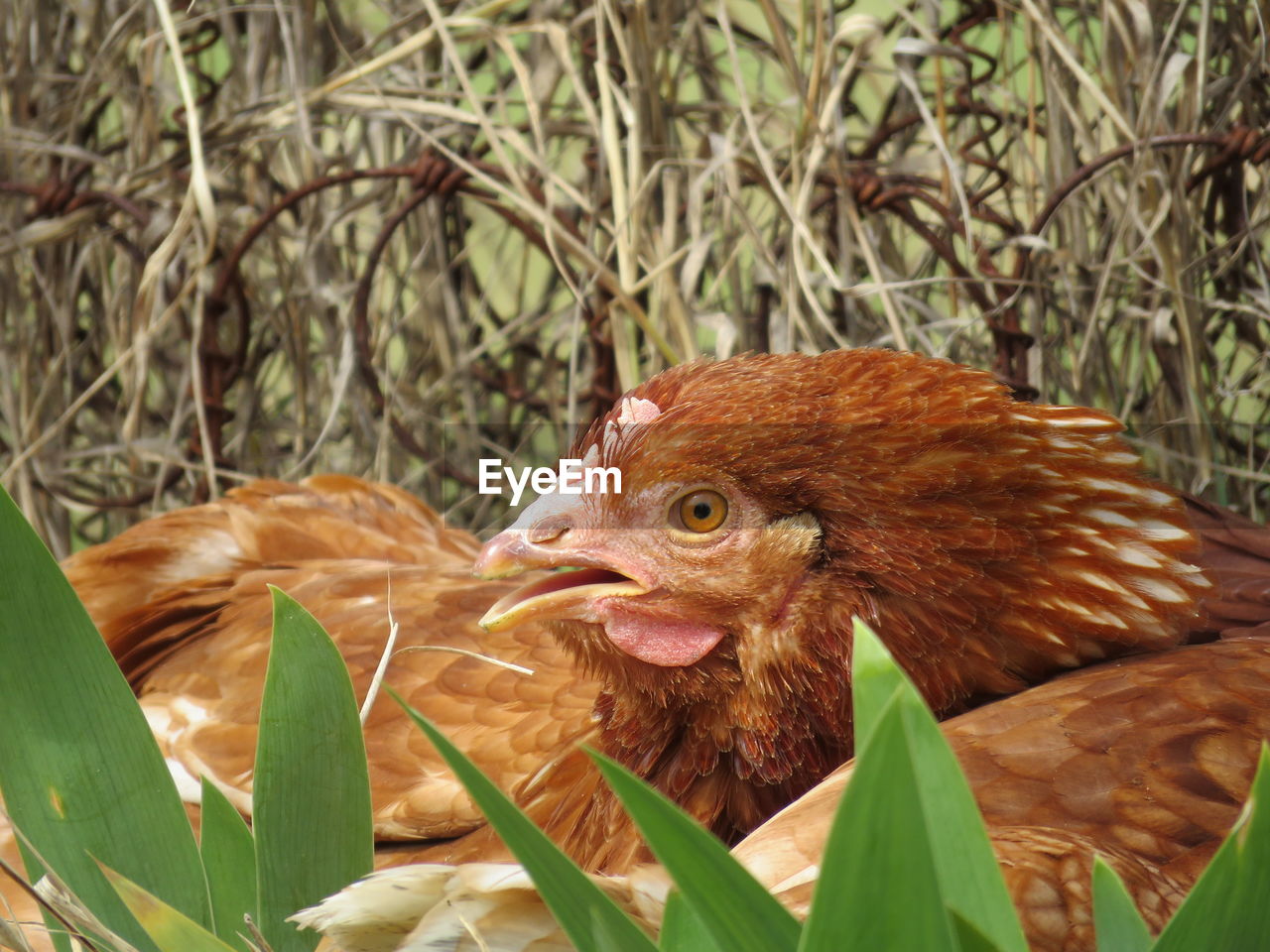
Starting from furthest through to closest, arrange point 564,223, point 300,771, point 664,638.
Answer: point 564,223 < point 664,638 < point 300,771

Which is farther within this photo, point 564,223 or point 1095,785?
point 564,223

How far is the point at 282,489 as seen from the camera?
1.71 meters

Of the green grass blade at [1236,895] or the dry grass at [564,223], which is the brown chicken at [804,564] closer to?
the green grass blade at [1236,895]

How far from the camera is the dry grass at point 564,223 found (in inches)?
67.2

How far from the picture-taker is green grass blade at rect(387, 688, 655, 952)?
533mm

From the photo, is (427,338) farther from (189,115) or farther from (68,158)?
(68,158)

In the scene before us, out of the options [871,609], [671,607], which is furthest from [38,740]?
[871,609]

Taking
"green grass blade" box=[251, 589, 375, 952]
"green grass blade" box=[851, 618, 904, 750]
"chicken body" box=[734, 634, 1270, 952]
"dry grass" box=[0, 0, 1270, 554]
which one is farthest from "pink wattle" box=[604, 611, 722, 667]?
"dry grass" box=[0, 0, 1270, 554]

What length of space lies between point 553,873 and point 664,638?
1.32 feet

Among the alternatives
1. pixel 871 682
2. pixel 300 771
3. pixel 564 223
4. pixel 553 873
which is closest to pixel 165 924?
pixel 300 771

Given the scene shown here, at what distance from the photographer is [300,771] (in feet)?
2.41

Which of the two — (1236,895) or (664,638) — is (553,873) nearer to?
(1236,895)

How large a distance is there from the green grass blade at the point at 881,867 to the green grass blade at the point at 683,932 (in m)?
0.10

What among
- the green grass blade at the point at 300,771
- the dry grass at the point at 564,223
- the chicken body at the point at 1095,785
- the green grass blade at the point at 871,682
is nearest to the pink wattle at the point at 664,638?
the chicken body at the point at 1095,785
